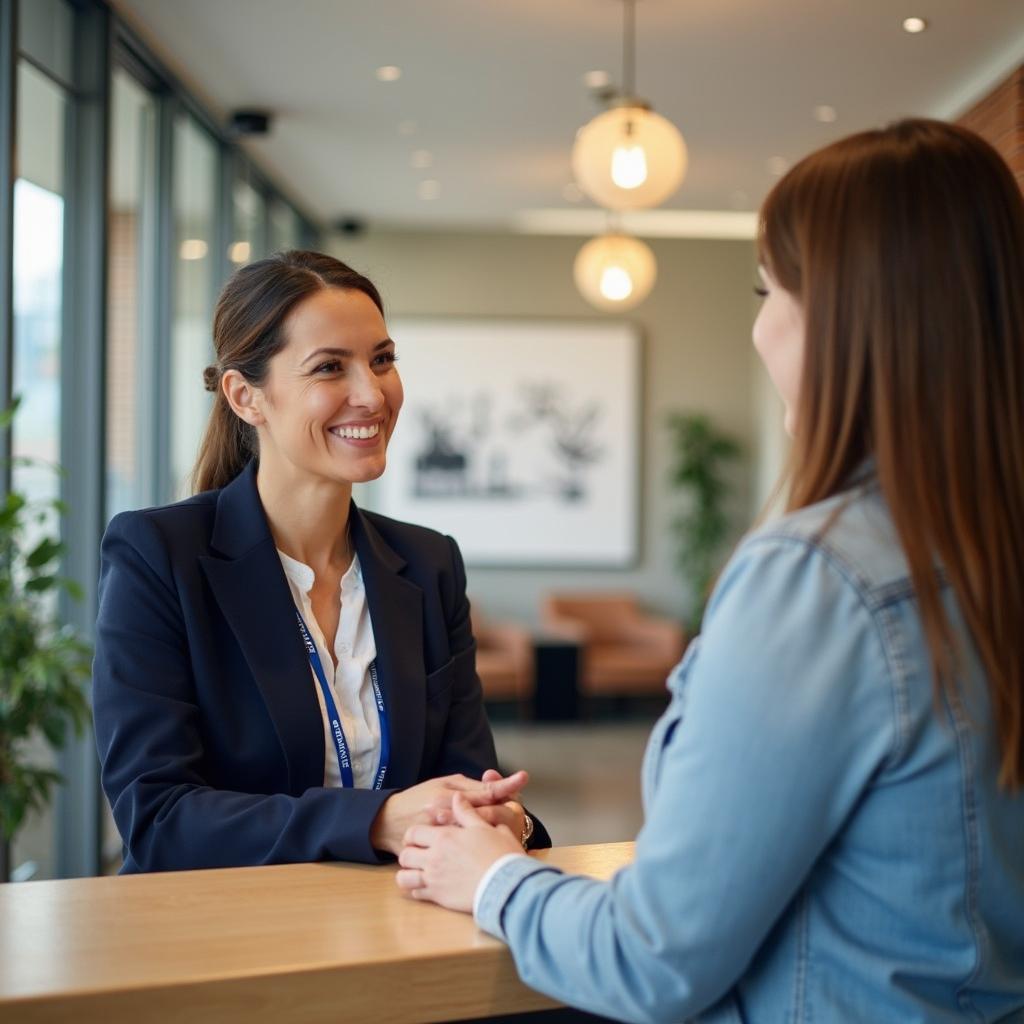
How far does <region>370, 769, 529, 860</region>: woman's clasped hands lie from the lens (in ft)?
5.07

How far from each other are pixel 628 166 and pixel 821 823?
4057 millimetres

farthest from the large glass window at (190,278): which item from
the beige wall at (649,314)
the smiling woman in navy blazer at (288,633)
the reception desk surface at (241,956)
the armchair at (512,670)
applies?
the reception desk surface at (241,956)

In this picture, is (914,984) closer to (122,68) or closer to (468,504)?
(122,68)

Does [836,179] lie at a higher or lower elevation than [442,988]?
higher

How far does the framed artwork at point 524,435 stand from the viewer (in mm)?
10617

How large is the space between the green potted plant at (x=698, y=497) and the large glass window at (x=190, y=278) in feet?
14.8

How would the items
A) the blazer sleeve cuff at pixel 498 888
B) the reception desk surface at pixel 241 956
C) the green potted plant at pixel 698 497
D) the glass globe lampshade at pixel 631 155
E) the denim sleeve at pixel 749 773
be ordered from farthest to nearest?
the green potted plant at pixel 698 497
the glass globe lampshade at pixel 631 155
the blazer sleeve cuff at pixel 498 888
the reception desk surface at pixel 241 956
the denim sleeve at pixel 749 773

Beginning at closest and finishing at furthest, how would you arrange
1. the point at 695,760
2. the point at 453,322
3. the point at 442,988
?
1. the point at 695,760
2. the point at 442,988
3. the point at 453,322

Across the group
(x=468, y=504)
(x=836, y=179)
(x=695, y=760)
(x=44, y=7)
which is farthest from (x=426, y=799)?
(x=468, y=504)

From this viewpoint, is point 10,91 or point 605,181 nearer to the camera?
point 10,91

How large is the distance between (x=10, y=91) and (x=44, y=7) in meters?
0.77

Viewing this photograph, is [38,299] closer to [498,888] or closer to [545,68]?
[545,68]

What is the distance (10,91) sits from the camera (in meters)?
4.05

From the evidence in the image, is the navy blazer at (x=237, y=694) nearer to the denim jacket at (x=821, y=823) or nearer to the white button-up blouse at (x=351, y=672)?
the white button-up blouse at (x=351, y=672)
